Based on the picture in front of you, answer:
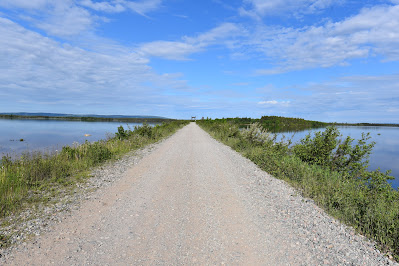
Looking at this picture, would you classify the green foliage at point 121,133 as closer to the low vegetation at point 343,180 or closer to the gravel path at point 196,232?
the low vegetation at point 343,180

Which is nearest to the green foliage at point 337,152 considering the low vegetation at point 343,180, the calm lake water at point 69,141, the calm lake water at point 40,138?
the low vegetation at point 343,180

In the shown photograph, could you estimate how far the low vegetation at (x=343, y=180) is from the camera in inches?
205

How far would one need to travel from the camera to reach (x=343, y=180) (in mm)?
8867

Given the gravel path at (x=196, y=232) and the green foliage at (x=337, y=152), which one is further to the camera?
the green foliage at (x=337, y=152)

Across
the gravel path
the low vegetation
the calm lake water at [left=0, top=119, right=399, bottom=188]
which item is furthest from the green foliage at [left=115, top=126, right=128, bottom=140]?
the gravel path

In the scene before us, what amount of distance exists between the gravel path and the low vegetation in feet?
1.66

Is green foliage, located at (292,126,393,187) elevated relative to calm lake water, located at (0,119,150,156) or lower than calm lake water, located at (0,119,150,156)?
elevated

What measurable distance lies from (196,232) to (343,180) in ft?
23.0

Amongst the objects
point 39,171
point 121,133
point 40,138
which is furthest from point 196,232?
point 40,138

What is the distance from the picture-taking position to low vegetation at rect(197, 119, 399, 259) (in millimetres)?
5199

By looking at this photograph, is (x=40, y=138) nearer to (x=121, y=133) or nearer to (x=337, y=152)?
(x=121, y=133)

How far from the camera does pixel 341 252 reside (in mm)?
4266

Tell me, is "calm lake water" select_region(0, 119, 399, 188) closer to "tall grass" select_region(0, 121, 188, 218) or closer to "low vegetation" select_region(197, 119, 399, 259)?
"low vegetation" select_region(197, 119, 399, 259)

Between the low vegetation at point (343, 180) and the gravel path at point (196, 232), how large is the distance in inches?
19.9
